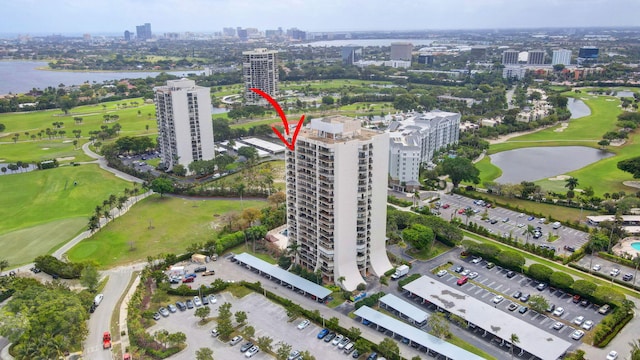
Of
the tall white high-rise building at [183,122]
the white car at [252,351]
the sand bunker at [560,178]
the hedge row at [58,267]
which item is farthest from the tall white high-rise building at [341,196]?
the sand bunker at [560,178]

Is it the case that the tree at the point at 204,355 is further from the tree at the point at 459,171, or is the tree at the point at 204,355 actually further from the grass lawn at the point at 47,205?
the tree at the point at 459,171

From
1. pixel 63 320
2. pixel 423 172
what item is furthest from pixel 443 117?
pixel 63 320

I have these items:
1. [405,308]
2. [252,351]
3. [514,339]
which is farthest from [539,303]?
[252,351]

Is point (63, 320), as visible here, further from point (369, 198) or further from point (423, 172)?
point (423, 172)

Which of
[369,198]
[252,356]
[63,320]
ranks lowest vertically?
[252,356]

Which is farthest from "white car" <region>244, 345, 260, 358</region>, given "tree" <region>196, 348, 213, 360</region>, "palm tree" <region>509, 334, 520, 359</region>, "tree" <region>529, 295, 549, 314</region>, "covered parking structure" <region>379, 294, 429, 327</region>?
"tree" <region>529, 295, 549, 314</region>

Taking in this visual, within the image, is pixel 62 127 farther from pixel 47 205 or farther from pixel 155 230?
pixel 155 230
